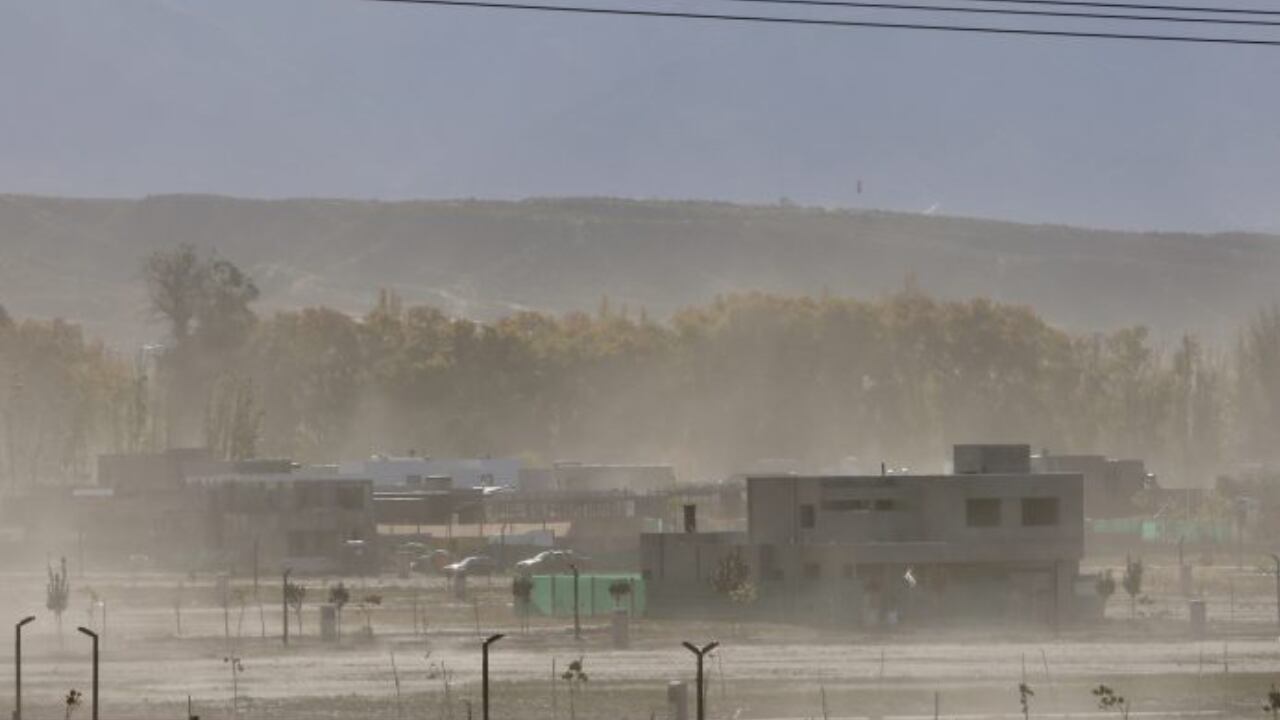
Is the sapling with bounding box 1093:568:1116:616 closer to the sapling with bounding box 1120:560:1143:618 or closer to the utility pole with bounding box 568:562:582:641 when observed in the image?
the sapling with bounding box 1120:560:1143:618

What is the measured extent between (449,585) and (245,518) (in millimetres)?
19120

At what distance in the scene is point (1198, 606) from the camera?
3585 inches

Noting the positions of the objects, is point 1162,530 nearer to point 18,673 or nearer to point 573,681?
point 573,681

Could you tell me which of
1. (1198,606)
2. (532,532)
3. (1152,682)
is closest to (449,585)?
(532,532)

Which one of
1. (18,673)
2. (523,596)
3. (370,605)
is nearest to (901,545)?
(523,596)

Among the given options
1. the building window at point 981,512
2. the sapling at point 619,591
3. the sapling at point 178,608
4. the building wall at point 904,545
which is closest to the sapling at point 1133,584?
the building wall at point 904,545

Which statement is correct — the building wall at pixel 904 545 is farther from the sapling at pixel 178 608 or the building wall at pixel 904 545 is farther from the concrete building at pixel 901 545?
the sapling at pixel 178 608

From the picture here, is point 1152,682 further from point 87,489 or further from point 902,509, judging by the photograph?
point 87,489

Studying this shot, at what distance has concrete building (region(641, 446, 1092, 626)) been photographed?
101 m

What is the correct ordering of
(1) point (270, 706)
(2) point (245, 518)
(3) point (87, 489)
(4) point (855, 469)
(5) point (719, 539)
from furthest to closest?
1. (4) point (855, 469)
2. (3) point (87, 489)
3. (2) point (245, 518)
4. (5) point (719, 539)
5. (1) point (270, 706)

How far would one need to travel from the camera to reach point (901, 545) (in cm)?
10219

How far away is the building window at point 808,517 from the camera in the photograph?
104 m

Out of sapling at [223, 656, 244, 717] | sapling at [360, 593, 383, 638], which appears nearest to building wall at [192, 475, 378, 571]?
sapling at [360, 593, 383, 638]

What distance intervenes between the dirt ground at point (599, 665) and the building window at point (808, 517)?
8397 mm
